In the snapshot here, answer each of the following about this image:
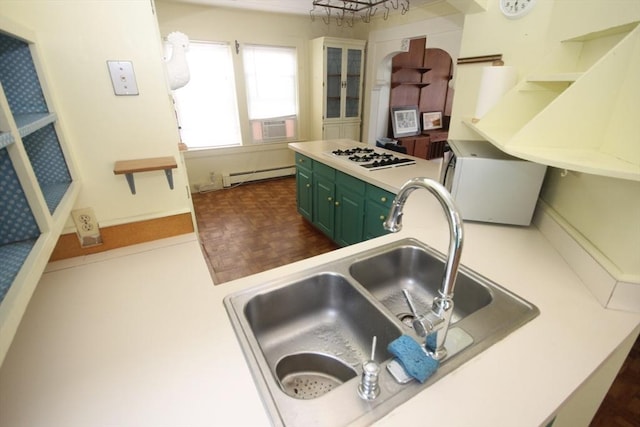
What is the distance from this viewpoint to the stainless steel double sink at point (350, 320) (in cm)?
74

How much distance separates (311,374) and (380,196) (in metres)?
1.40

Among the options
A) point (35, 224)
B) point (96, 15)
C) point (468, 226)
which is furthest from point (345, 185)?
point (35, 224)

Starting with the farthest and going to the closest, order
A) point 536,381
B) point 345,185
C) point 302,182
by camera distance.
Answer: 1. point 302,182
2. point 345,185
3. point 536,381

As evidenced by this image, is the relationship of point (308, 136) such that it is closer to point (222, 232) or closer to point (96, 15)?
point (222, 232)

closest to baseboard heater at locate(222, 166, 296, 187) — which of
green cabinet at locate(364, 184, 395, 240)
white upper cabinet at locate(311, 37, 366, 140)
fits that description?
white upper cabinet at locate(311, 37, 366, 140)

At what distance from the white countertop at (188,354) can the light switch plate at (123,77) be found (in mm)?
659

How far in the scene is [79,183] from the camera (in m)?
1.17

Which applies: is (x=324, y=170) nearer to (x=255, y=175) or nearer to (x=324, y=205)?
(x=324, y=205)

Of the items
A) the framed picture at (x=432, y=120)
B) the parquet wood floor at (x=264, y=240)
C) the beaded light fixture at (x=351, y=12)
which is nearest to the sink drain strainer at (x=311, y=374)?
the parquet wood floor at (x=264, y=240)

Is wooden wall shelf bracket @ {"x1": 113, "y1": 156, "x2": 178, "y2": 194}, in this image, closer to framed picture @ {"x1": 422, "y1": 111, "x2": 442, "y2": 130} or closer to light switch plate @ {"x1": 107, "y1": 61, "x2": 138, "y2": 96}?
light switch plate @ {"x1": 107, "y1": 61, "x2": 138, "y2": 96}

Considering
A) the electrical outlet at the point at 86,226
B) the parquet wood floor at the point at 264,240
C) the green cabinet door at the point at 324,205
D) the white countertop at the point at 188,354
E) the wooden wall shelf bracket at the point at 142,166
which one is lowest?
the parquet wood floor at the point at 264,240

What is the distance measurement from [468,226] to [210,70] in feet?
13.6

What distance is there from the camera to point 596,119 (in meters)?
0.95

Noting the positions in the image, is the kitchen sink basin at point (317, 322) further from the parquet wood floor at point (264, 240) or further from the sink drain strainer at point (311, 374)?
the parquet wood floor at point (264, 240)
